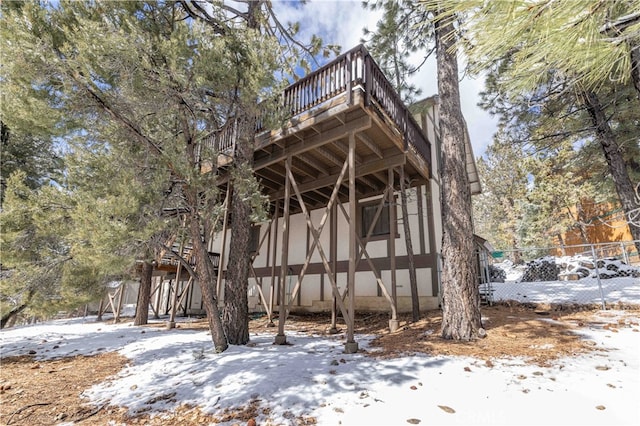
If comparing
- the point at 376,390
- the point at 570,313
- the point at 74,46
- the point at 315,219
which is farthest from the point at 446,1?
the point at 315,219

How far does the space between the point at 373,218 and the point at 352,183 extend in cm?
435

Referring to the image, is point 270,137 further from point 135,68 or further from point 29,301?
point 29,301

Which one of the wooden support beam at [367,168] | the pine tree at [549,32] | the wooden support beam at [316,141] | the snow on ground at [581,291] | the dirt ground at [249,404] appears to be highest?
the wooden support beam at [316,141]

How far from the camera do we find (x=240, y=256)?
5.69 metres

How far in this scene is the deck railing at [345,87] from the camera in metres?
5.30

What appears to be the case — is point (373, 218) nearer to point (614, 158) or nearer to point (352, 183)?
point (352, 183)

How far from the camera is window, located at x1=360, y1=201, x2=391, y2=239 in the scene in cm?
933

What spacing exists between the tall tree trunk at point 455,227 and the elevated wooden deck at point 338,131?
1.12 m

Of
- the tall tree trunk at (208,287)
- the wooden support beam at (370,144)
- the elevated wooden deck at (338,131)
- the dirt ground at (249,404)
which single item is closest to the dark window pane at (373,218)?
the elevated wooden deck at (338,131)

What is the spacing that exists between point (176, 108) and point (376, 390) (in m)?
4.71

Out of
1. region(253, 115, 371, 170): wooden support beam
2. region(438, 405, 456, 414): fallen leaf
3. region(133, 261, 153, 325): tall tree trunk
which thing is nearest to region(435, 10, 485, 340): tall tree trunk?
region(253, 115, 371, 170): wooden support beam

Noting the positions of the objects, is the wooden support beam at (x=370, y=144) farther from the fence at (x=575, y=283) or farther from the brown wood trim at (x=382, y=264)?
the fence at (x=575, y=283)

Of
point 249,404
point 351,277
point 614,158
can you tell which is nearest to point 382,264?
point 351,277

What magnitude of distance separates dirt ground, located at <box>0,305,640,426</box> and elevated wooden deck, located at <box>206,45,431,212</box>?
3.79 m
